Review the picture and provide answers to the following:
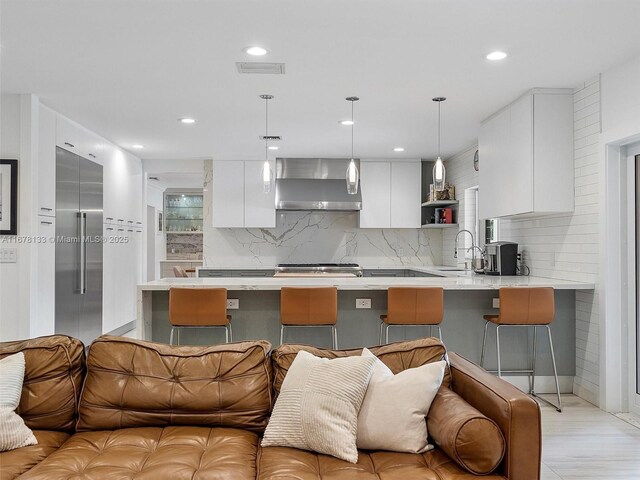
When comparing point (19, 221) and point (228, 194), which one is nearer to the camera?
point (19, 221)

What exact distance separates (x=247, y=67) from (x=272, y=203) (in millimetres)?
4036

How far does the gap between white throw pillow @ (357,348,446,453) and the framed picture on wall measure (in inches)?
148

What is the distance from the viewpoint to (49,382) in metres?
2.31

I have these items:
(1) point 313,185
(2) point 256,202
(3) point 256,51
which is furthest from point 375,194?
(3) point 256,51

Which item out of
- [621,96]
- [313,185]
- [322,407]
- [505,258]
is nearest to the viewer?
[322,407]

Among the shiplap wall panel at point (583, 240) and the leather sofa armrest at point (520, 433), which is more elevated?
the shiplap wall panel at point (583, 240)

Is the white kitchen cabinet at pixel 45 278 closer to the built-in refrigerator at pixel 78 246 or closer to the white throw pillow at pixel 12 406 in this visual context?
the built-in refrigerator at pixel 78 246

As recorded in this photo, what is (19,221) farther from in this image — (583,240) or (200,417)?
(583,240)

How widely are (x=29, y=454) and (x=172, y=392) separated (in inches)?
22.0

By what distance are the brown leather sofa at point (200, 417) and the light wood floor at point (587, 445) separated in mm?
1221

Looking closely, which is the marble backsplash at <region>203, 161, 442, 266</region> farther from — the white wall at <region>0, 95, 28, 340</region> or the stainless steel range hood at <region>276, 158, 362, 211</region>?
the white wall at <region>0, 95, 28, 340</region>

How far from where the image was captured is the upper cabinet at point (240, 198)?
7.92 meters

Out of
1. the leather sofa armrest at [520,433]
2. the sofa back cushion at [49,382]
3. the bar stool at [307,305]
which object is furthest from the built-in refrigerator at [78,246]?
the leather sofa armrest at [520,433]

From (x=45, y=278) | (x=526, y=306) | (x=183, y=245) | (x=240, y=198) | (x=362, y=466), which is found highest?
(x=240, y=198)
